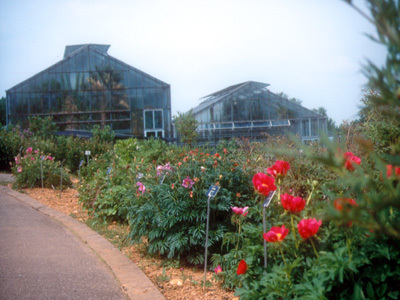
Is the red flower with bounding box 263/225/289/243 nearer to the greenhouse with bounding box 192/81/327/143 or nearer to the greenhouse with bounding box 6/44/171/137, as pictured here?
the greenhouse with bounding box 192/81/327/143

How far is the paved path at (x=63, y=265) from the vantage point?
3.59 m

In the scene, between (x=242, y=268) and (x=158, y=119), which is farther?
(x=158, y=119)

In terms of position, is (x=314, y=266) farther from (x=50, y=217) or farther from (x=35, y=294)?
(x=50, y=217)

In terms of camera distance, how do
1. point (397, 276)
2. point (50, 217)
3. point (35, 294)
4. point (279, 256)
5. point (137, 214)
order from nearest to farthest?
point (397, 276) → point (279, 256) → point (35, 294) → point (137, 214) → point (50, 217)

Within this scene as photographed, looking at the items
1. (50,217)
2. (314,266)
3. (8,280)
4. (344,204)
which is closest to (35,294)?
(8,280)

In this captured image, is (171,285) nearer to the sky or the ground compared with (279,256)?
nearer to the ground

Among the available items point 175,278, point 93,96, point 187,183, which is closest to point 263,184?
point 187,183

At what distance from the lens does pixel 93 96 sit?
31953 mm

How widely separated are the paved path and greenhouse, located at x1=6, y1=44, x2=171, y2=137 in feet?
85.2

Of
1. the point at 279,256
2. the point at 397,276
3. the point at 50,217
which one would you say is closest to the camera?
the point at 397,276

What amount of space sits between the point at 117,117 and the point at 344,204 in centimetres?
3195

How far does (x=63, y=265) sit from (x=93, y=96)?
28828 mm

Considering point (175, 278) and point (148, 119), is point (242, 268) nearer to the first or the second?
point (175, 278)

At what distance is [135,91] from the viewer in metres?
32.3
